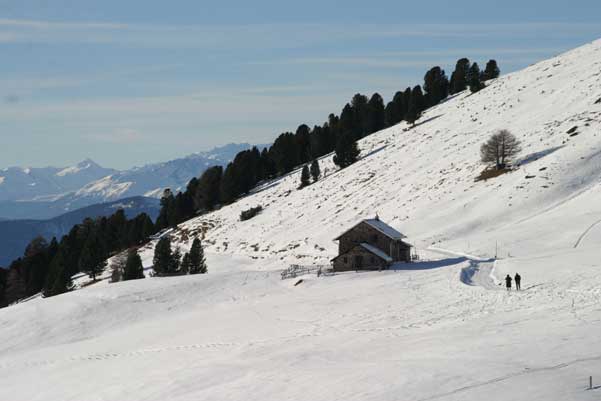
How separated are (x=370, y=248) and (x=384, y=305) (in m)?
17.7

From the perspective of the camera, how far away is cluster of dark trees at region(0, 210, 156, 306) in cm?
8469

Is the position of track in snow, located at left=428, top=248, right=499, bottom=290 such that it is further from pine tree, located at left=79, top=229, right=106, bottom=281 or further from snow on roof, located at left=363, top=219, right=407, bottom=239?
pine tree, located at left=79, top=229, right=106, bottom=281

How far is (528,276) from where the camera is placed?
41.7m

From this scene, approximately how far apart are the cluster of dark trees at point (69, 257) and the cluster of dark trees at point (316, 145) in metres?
8.29

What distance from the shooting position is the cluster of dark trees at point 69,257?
84688 millimetres

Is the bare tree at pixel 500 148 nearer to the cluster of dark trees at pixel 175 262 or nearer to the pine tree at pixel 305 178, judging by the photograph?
the pine tree at pixel 305 178

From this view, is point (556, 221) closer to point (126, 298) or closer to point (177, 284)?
point (177, 284)

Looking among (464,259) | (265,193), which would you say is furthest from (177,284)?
(265,193)

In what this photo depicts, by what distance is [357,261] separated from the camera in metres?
55.1

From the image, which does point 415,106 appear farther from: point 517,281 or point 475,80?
point 517,281

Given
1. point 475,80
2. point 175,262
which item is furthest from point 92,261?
point 475,80

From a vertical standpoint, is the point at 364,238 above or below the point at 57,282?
above

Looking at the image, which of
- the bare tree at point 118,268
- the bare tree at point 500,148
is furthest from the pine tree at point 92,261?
the bare tree at point 500,148

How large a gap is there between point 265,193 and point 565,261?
67.9 meters
